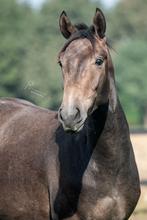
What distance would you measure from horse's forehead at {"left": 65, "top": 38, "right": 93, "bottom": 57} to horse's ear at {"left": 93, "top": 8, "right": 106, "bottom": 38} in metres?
0.21

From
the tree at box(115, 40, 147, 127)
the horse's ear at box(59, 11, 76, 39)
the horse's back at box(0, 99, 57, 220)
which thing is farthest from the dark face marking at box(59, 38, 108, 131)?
the tree at box(115, 40, 147, 127)

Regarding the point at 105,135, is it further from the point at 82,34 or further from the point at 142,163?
the point at 142,163

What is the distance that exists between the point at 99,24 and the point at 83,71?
542mm

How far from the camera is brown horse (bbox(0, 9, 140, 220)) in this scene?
5.66 meters

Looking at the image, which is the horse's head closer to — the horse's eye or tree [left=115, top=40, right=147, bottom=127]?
the horse's eye

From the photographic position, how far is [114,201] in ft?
20.1

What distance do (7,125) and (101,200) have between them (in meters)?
1.90

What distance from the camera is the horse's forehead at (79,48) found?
18.7 feet

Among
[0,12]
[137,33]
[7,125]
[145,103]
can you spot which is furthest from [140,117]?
[7,125]

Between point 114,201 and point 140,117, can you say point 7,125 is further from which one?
point 140,117

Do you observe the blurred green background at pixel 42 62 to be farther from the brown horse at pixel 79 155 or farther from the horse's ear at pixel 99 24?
the horse's ear at pixel 99 24

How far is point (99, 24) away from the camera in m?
5.95

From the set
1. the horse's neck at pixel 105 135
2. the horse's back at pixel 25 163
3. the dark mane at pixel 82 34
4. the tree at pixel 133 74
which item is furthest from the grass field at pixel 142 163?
the tree at pixel 133 74

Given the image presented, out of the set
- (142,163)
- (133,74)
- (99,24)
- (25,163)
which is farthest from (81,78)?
(133,74)
